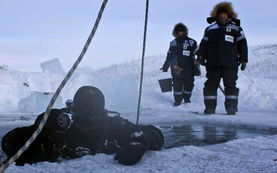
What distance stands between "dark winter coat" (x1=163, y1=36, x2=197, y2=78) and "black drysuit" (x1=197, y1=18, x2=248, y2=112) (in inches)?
100

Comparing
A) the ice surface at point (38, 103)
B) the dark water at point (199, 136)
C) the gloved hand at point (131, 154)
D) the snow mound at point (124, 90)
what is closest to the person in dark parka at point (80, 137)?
the gloved hand at point (131, 154)

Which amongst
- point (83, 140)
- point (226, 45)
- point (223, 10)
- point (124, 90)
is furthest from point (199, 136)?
point (124, 90)

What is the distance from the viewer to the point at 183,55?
10406mm

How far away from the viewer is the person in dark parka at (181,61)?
1038 cm

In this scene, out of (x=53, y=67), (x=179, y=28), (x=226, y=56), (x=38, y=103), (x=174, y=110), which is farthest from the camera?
(x=53, y=67)

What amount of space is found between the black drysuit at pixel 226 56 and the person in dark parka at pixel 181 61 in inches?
100

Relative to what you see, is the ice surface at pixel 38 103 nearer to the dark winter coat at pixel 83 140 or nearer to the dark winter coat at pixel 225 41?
the dark winter coat at pixel 225 41

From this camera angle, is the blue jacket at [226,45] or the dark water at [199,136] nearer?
the dark water at [199,136]

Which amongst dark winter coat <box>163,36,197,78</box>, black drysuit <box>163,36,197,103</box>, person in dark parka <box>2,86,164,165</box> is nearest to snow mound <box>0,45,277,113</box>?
black drysuit <box>163,36,197,103</box>

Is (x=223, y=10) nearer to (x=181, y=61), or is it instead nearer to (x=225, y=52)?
(x=225, y=52)

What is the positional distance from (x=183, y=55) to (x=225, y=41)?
9.54ft

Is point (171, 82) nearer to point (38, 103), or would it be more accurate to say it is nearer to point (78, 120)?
point (38, 103)

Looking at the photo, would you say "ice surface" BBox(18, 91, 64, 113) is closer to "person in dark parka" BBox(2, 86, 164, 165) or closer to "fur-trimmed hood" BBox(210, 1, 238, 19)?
"fur-trimmed hood" BBox(210, 1, 238, 19)

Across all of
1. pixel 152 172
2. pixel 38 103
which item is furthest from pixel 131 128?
pixel 38 103
